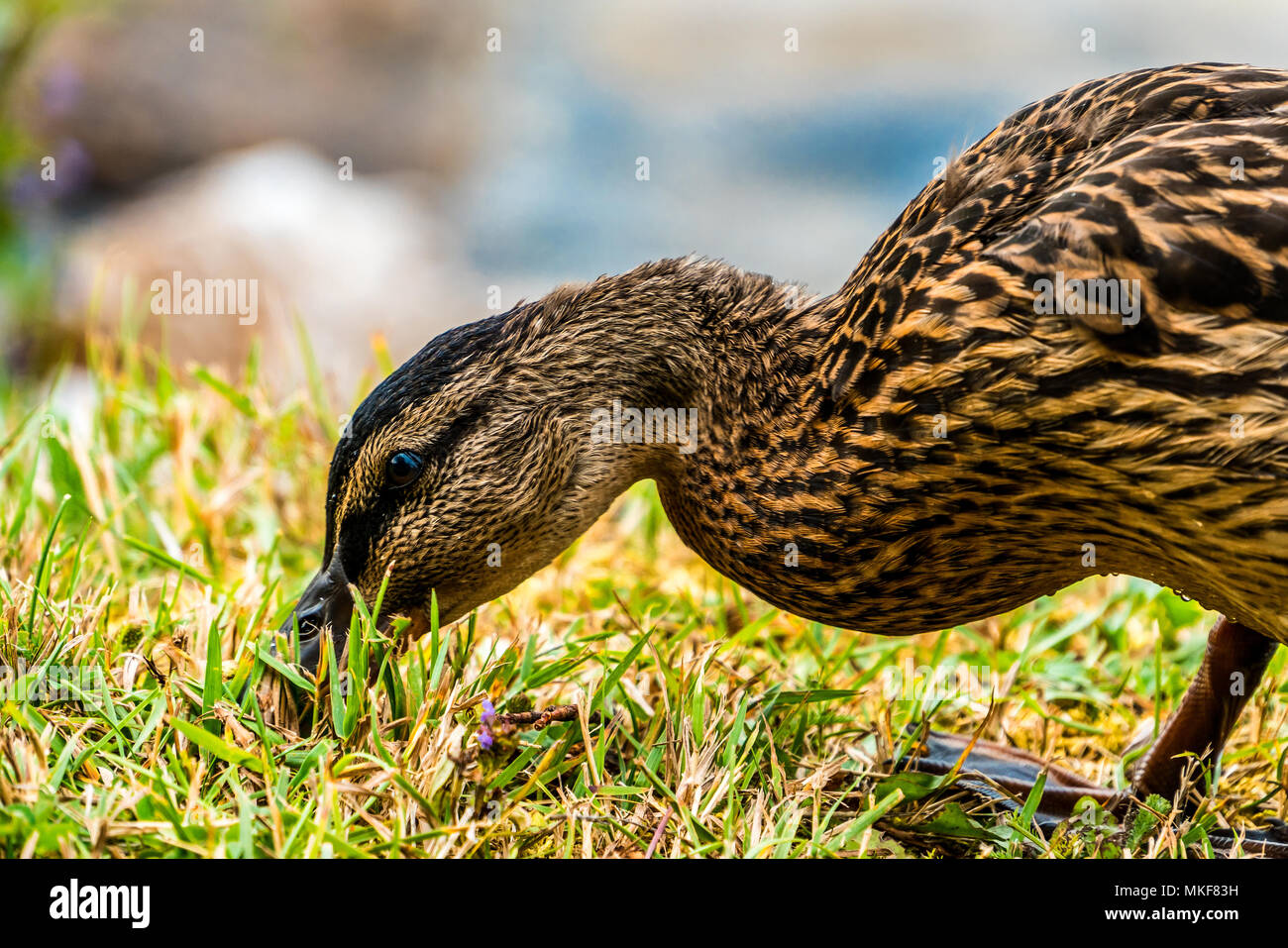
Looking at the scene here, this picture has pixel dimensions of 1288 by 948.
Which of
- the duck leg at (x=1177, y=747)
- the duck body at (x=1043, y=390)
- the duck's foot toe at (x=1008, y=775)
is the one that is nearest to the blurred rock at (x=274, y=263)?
the duck body at (x=1043, y=390)

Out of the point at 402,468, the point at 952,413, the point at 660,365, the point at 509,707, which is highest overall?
the point at 660,365

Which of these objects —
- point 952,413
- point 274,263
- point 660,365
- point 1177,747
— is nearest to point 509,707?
point 660,365

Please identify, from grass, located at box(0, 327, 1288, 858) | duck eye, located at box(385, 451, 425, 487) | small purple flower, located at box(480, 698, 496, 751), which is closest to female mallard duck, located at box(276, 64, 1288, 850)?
duck eye, located at box(385, 451, 425, 487)

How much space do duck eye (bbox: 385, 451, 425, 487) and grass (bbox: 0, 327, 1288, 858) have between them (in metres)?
0.42

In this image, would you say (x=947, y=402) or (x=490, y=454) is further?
(x=490, y=454)

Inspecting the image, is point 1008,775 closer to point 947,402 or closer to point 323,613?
point 947,402

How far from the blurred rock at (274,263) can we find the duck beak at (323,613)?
3152mm

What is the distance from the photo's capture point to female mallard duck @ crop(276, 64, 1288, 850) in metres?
2.69

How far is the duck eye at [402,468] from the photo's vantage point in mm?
3281

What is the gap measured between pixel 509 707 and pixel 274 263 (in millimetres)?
A: 8038

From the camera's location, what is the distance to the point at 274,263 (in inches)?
408

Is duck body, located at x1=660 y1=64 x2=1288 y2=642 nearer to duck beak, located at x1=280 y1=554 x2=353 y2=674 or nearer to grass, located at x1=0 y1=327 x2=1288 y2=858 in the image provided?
grass, located at x1=0 y1=327 x2=1288 y2=858

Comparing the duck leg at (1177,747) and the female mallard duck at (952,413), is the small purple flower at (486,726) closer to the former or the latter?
the female mallard duck at (952,413)
